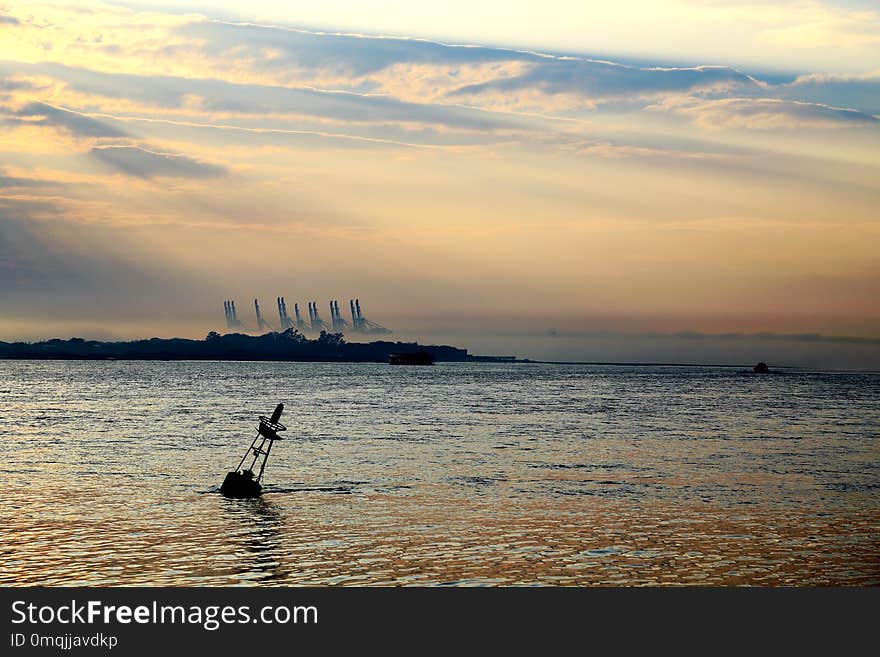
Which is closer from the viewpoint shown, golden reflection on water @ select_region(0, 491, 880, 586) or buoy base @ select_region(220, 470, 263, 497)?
golden reflection on water @ select_region(0, 491, 880, 586)

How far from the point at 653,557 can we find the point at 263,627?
12225mm

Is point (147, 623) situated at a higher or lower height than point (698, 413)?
→ higher

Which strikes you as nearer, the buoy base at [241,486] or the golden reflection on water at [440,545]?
the golden reflection on water at [440,545]

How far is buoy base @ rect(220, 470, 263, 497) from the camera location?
35250 millimetres

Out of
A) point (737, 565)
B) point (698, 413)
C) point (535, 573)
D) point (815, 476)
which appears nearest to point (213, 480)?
point (535, 573)

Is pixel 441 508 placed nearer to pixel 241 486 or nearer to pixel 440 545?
pixel 440 545

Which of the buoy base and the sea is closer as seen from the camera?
the sea

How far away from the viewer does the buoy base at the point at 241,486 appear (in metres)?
35.2

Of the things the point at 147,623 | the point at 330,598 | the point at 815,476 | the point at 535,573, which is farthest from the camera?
the point at 815,476

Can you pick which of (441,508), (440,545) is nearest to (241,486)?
(441,508)

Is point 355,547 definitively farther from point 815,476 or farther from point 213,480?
point 815,476

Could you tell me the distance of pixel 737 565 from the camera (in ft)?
80.1

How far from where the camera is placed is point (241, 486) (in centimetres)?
3534

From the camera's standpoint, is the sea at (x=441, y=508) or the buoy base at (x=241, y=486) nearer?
the sea at (x=441, y=508)
